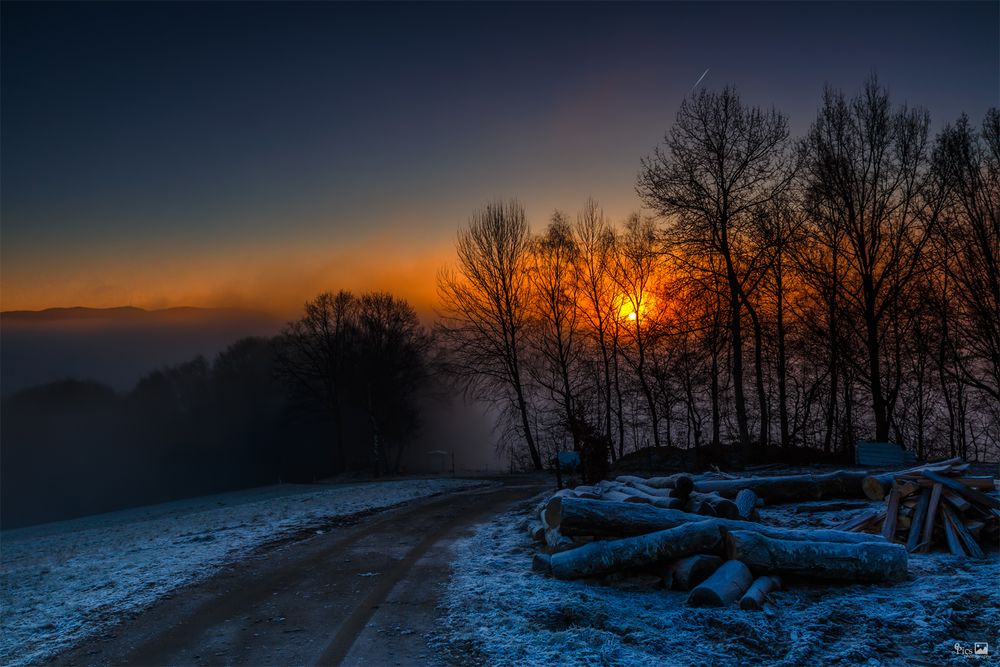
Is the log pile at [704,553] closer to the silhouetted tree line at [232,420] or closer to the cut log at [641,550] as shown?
the cut log at [641,550]

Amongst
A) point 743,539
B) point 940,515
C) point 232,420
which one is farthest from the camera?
point 232,420

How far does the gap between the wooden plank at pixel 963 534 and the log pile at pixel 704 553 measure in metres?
1.61

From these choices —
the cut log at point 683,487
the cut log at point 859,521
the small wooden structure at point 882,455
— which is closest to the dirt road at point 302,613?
the cut log at point 683,487

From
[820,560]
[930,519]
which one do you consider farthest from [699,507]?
[930,519]

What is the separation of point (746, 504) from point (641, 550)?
4.25 metres

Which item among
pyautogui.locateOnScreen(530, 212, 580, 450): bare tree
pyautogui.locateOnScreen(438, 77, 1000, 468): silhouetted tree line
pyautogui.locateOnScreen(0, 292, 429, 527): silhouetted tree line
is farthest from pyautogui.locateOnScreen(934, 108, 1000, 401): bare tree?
pyautogui.locateOnScreen(0, 292, 429, 527): silhouetted tree line

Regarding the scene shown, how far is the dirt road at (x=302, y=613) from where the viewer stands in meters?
6.99

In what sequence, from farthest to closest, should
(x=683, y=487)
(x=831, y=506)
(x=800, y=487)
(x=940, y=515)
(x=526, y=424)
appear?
1. (x=526, y=424)
2. (x=800, y=487)
3. (x=831, y=506)
4. (x=683, y=487)
5. (x=940, y=515)

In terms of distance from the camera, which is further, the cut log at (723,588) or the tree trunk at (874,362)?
the tree trunk at (874,362)

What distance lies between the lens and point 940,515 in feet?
32.7

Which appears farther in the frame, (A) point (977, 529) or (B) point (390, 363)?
(B) point (390, 363)

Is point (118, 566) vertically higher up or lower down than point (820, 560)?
lower down

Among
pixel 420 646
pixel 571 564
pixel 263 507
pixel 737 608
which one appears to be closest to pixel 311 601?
pixel 420 646

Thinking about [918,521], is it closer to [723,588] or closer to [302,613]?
[723,588]
